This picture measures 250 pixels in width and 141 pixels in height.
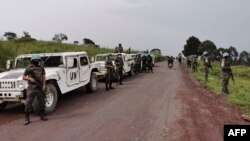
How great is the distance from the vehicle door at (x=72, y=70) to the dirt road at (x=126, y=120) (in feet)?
2.79

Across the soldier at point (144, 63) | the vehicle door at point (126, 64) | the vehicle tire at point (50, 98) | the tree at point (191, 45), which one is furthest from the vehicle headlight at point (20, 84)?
the tree at point (191, 45)

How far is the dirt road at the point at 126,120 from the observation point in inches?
372

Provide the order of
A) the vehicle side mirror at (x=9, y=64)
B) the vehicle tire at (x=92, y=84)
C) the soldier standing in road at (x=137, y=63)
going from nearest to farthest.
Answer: the vehicle side mirror at (x=9, y=64) → the vehicle tire at (x=92, y=84) → the soldier standing in road at (x=137, y=63)

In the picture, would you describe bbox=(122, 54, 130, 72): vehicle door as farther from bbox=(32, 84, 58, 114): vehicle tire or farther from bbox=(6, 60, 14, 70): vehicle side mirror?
bbox=(32, 84, 58, 114): vehicle tire

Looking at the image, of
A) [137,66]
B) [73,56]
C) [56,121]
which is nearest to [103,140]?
[56,121]

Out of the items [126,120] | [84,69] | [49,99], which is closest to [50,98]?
[49,99]

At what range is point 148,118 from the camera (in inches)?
451

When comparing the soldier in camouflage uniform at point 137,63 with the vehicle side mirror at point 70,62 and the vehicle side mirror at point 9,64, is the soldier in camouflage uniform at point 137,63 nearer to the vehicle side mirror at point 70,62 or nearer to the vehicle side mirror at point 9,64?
the vehicle side mirror at point 70,62

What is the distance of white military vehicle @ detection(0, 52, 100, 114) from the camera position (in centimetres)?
1224

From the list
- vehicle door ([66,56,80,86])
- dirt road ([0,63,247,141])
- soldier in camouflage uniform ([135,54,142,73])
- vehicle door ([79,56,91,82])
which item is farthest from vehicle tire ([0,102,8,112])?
soldier in camouflage uniform ([135,54,142,73])

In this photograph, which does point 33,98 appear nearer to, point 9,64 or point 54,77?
point 54,77

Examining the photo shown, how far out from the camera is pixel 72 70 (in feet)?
49.7

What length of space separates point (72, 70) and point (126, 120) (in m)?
4.74

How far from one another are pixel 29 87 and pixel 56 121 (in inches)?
51.0
